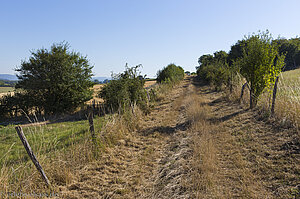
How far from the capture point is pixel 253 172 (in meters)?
3.53

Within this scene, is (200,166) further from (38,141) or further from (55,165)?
(38,141)

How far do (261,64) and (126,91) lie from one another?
21.9 ft

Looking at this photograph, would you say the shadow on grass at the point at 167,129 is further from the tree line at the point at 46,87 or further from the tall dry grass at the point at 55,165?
the tree line at the point at 46,87

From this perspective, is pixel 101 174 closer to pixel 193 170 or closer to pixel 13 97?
pixel 193 170

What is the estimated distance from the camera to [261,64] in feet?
26.1

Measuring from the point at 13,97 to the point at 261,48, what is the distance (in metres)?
17.5

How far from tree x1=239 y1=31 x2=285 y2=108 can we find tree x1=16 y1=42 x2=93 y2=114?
41.8ft

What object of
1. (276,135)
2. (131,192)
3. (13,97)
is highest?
(13,97)

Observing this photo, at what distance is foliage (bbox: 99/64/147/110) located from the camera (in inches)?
349

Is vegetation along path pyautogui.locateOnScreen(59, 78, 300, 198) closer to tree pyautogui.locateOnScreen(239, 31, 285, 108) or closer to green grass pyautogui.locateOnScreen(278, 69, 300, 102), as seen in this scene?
green grass pyautogui.locateOnScreen(278, 69, 300, 102)

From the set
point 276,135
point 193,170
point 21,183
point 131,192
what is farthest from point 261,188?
point 21,183

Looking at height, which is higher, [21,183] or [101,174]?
[21,183]

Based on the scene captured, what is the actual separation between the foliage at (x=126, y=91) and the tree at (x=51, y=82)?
Result: 6035mm

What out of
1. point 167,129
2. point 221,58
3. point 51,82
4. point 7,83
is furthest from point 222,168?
point 7,83
